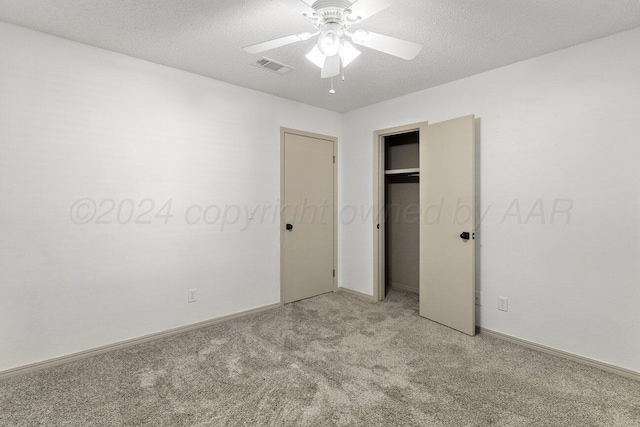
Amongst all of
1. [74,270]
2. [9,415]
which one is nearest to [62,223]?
[74,270]

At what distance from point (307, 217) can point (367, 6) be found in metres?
2.74

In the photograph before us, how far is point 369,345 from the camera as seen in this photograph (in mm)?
2752

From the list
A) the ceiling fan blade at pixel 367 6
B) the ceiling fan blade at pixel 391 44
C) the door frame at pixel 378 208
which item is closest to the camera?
the ceiling fan blade at pixel 367 6

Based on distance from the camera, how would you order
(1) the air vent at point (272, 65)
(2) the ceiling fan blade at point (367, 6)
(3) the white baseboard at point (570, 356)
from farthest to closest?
(1) the air vent at point (272, 65), (3) the white baseboard at point (570, 356), (2) the ceiling fan blade at point (367, 6)

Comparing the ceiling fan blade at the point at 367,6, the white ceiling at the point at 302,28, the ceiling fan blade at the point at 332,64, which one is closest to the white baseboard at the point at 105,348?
the white ceiling at the point at 302,28

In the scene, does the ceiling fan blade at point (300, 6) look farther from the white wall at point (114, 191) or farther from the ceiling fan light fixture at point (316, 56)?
the white wall at point (114, 191)

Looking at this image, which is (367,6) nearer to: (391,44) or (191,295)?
(391,44)

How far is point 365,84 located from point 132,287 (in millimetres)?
2979

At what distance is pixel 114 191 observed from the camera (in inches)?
105

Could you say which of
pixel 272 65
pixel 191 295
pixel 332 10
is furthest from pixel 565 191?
pixel 191 295

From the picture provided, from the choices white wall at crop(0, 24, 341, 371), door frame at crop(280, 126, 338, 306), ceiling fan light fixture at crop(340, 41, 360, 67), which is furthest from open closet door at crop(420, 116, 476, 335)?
white wall at crop(0, 24, 341, 371)

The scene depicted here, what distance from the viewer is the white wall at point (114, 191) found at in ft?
7.48

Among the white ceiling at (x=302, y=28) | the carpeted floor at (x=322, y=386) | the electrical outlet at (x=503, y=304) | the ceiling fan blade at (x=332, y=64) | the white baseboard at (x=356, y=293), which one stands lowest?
the carpeted floor at (x=322, y=386)

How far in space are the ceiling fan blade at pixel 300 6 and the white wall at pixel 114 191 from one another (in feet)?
5.85
